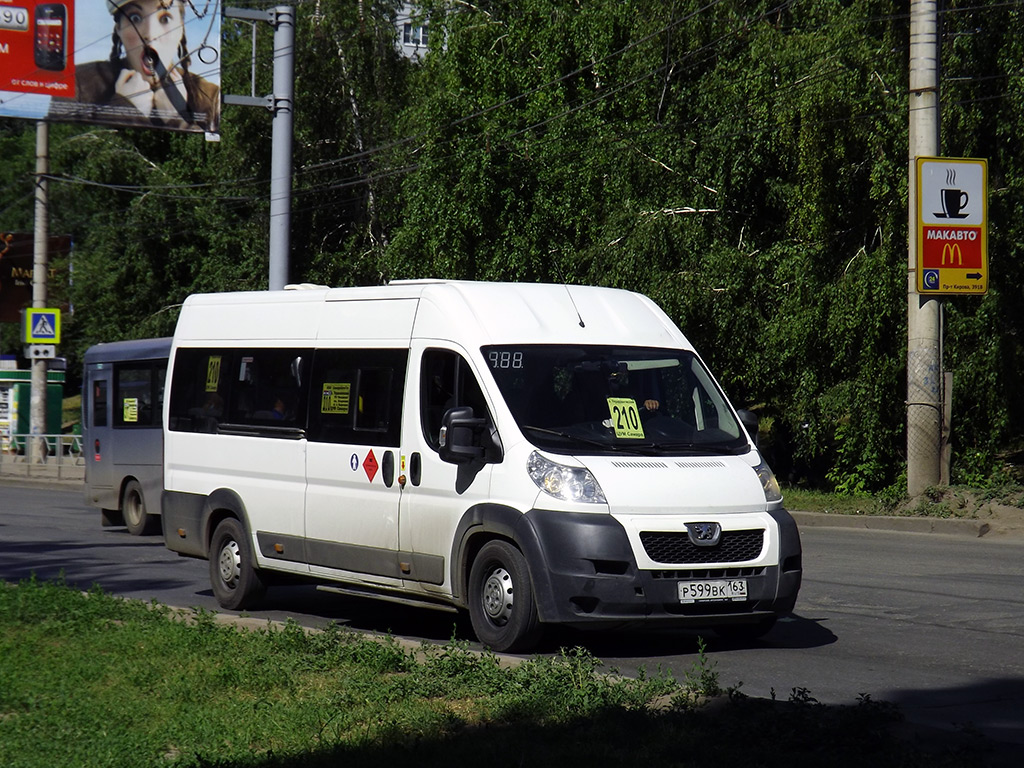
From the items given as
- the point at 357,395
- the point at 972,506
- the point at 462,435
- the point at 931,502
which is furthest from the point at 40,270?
the point at 462,435

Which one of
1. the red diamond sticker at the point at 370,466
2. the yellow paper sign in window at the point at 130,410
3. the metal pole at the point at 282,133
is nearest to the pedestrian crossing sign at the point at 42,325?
the metal pole at the point at 282,133

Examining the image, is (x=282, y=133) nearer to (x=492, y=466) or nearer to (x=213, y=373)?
(x=213, y=373)

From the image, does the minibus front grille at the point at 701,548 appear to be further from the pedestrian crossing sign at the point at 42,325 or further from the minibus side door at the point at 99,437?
the pedestrian crossing sign at the point at 42,325

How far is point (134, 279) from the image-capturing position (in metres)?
49.7

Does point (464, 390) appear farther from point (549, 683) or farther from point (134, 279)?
point (134, 279)

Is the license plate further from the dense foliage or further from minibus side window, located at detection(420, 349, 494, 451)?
the dense foliage

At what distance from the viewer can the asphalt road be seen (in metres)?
7.56

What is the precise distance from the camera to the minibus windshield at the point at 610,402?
29.0 feet

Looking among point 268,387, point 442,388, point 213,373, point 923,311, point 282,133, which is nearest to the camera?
point 442,388

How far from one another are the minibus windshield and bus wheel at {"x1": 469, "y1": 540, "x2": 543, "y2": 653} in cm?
75

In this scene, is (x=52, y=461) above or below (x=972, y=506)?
below

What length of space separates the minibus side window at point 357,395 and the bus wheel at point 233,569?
→ 1.28 meters

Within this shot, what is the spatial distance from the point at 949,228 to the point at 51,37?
58.1ft

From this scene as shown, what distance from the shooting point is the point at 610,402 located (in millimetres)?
9047
